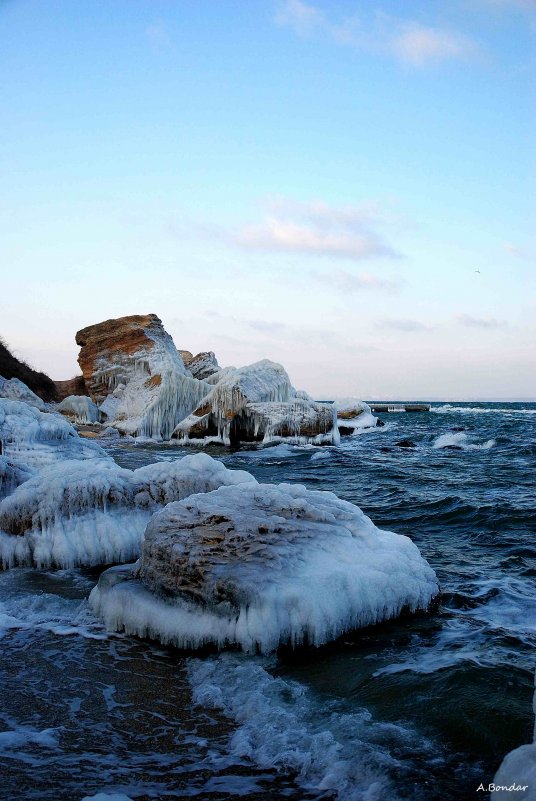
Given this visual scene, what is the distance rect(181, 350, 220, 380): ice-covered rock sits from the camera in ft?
144

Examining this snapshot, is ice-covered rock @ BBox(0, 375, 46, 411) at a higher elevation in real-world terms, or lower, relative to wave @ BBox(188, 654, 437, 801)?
higher

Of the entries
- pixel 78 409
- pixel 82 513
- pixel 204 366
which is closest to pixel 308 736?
pixel 82 513

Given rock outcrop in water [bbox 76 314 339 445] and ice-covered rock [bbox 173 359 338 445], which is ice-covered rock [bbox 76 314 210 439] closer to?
rock outcrop in water [bbox 76 314 339 445]

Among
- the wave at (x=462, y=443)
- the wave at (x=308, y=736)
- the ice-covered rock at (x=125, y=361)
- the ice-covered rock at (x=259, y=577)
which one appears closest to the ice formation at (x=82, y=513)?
the ice-covered rock at (x=259, y=577)

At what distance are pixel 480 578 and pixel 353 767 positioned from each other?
152 inches

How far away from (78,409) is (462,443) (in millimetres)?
21889

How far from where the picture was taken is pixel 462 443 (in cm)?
2586

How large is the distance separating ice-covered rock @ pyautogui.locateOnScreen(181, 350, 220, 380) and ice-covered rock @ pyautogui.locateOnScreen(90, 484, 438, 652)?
3804 centimetres

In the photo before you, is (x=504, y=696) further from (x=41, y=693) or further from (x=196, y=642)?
(x=41, y=693)

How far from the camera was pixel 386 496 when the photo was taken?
11852 mm

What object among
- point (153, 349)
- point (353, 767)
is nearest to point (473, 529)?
point (353, 767)

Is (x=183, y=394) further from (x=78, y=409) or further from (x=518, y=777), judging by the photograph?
(x=518, y=777)

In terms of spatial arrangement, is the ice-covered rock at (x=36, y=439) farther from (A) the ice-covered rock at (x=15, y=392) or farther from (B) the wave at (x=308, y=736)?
(A) the ice-covered rock at (x=15, y=392)

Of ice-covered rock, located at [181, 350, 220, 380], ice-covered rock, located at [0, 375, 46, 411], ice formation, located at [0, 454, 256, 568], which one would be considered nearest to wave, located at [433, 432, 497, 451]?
ice-covered rock, located at [0, 375, 46, 411]
